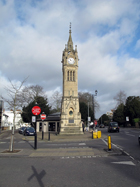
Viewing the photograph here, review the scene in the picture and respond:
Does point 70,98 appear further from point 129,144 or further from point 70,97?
point 129,144

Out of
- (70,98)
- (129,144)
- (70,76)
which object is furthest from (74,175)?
(70,76)

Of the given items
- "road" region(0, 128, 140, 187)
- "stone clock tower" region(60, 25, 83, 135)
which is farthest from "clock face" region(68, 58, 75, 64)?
"road" region(0, 128, 140, 187)

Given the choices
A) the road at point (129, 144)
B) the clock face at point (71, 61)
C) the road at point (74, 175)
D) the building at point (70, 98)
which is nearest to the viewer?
the road at point (74, 175)

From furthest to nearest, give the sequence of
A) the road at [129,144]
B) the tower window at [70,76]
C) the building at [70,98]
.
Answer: the tower window at [70,76] < the building at [70,98] < the road at [129,144]

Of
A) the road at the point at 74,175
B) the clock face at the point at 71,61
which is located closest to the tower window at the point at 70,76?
the clock face at the point at 71,61

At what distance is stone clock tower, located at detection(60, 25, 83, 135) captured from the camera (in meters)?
31.8

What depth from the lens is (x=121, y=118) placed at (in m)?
63.2

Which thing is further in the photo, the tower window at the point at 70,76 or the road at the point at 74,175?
the tower window at the point at 70,76

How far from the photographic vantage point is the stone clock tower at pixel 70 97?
104 feet

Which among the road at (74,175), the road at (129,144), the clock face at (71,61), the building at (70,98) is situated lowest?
the road at (129,144)

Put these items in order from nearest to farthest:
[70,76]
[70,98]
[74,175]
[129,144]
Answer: [74,175]
[129,144]
[70,98]
[70,76]

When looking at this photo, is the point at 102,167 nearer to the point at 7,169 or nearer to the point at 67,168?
the point at 67,168

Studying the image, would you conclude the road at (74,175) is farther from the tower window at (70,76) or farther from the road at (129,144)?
the tower window at (70,76)

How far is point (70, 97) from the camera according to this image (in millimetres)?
33188
